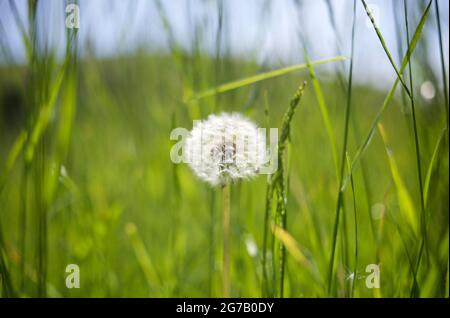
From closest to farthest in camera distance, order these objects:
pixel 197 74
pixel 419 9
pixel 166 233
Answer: pixel 419 9, pixel 197 74, pixel 166 233

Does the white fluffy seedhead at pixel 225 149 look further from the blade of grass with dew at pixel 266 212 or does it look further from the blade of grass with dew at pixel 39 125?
the blade of grass with dew at pixel 39 125

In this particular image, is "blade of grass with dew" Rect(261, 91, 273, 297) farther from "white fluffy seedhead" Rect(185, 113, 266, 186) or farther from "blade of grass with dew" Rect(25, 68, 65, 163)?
"blade of grass with dew" Rect(25, 68, 65, 163)

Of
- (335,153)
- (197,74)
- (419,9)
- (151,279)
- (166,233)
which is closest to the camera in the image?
(335,153)

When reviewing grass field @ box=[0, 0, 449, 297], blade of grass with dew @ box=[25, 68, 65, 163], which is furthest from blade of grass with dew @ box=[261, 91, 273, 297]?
blade of grass with dew @ box=[25, 68, 65, 163]

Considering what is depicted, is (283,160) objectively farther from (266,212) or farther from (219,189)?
(219,189)

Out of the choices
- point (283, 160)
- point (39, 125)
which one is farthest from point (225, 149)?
point (39, 125)

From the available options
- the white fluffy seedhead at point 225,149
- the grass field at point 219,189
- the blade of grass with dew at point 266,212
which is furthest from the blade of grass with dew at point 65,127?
the blade of grass with dew at point 266,212
